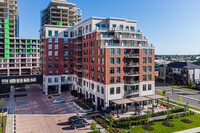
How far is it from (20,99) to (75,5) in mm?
53826

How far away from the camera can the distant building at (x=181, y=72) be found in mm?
86000

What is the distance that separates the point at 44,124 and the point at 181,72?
80526 mm

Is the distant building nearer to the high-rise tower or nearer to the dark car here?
the high-rise tower

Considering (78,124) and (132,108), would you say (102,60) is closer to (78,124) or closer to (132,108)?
(132,108)

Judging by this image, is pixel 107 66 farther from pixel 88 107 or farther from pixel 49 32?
pixel 49 32

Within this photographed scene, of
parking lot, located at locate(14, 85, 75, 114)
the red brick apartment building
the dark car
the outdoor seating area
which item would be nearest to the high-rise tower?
the red brick apartment building

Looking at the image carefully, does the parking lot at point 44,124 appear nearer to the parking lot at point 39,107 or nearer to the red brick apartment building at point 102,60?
the parking lot at point 39,107

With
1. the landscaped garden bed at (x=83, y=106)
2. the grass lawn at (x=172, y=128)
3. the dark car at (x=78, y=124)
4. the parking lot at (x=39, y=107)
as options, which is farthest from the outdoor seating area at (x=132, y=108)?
the parking lot at (x=39, y=107)

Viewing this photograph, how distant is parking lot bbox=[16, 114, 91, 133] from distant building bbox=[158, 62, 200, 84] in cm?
7205

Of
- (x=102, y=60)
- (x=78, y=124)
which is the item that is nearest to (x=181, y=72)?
(x=102, y=60)

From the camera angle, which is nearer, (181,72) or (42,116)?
(42,116)

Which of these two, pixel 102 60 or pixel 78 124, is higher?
pixel 102 60

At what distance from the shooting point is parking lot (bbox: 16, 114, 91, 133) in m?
33.7

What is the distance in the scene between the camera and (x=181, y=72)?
3583 inches
